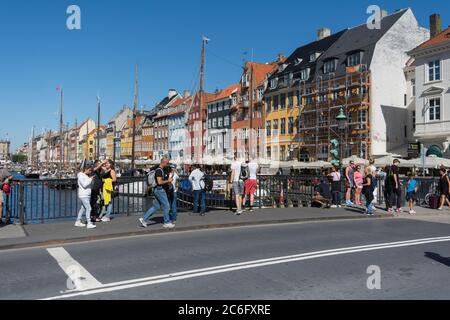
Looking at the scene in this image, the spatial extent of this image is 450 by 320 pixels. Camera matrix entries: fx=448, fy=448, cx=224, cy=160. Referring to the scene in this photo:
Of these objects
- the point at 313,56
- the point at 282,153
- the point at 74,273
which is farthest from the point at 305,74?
the point at 74,273

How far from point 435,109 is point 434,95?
1200 mm

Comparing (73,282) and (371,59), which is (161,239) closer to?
(73,282)

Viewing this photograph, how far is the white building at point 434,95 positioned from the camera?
121 ft

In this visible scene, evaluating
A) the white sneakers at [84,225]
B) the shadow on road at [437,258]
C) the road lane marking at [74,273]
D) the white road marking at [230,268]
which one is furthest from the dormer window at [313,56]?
the road lane marking at [74,273]

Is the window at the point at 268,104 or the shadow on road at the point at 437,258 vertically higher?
the window at the point at 268,104

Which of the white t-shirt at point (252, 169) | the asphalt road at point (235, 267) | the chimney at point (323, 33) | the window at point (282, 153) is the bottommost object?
the asphalt road at point (235, 267)

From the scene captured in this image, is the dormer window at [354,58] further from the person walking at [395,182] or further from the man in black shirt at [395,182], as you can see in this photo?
the man in black shirt at [395,182]

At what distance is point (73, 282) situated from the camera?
6.57m

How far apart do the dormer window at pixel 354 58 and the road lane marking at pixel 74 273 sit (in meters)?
44.9

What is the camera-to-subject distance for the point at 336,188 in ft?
59.9

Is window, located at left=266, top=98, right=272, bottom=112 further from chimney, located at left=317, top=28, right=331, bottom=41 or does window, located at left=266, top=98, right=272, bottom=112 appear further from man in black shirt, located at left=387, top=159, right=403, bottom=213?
man in black shirt, located at left=387, top=159, right=403, bottom=213

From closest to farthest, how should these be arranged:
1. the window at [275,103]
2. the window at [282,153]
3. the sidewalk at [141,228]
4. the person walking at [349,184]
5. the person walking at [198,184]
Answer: the sidewalk at [141,228]
the person walking at [198,184]
the person walking at [349,184]
the window at [282,153]
the window at [275,103]
